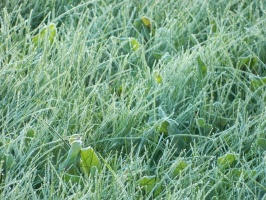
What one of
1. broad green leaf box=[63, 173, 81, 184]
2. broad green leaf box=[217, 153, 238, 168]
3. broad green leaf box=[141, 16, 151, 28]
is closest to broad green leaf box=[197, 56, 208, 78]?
broad green leaf box=[141, 16, 151, 28]

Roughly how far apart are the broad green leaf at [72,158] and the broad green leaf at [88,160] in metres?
0.02

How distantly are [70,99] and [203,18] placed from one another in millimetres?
973

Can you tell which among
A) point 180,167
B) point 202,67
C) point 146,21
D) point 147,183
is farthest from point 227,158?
point 146,21

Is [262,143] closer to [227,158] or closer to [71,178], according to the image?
[227,158]

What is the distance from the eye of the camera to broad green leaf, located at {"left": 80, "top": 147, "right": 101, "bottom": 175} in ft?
6.59

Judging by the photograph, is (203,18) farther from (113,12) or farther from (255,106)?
(255,106)

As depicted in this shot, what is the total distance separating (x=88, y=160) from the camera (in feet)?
6.62

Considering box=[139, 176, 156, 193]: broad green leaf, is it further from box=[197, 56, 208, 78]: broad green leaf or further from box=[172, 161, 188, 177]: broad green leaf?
box=[197, 56, 208, 78]: broad green leaf

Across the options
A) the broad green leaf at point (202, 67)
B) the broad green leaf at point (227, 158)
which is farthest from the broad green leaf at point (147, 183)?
the broad green leaf at point (202, 67)

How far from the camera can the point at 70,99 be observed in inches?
88.8

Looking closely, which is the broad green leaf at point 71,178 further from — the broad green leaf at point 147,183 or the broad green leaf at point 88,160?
the broad green leaf at point 147,183

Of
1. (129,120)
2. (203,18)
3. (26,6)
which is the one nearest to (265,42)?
(203,18)

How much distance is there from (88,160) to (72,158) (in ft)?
0.17

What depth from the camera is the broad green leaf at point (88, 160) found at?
2.01m
